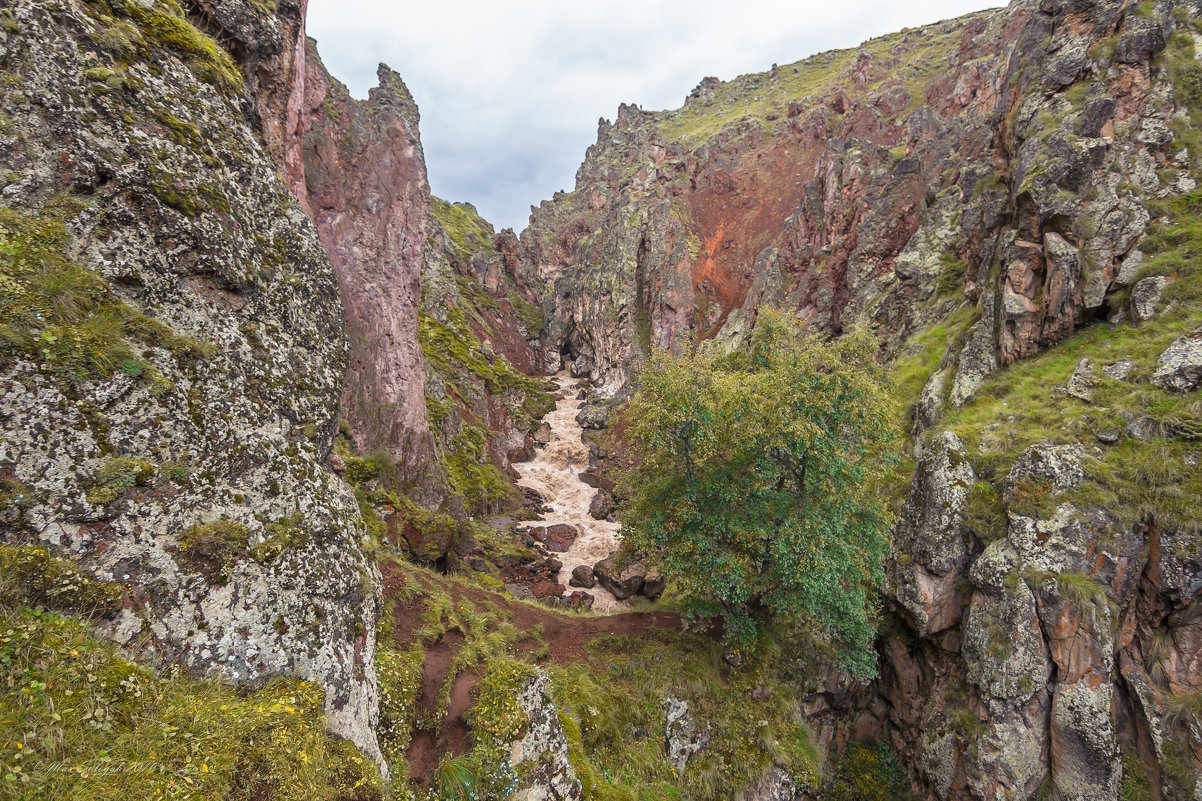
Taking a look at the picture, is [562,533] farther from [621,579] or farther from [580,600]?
[580,600]

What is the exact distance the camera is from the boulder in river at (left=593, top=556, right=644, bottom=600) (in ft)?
80.2

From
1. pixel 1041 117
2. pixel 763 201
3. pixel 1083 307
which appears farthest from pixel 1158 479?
pixel 763 201

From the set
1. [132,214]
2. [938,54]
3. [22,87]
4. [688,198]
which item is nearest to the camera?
[22,87]

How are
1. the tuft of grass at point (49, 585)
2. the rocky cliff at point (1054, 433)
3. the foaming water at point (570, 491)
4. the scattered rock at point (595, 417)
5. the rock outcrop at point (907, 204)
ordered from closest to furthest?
the tuft of grass at point (49, 585) < the rocky cliff at point (1054, 433) < the rock outcrop at point (907, 204) < the foaming water at point (570, 491) < the scattered rock at point (595, 417)

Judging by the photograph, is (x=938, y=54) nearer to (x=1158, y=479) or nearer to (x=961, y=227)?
(x=961, y=227)

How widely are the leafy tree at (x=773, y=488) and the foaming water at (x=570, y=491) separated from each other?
7.67 meters

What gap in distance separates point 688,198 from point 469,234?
148ft

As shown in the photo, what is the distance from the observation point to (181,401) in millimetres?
7465

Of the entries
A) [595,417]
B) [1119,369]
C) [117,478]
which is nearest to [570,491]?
[595,417]

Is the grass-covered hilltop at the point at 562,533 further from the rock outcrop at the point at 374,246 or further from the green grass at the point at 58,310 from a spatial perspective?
the rock outcrop at the point at 374,246

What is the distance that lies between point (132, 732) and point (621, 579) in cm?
2146

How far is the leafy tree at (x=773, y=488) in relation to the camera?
45.3 feet

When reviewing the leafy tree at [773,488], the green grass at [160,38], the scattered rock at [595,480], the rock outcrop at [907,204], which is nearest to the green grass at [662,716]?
the leafy tree at [773,488]

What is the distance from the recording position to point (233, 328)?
870 centimetres
